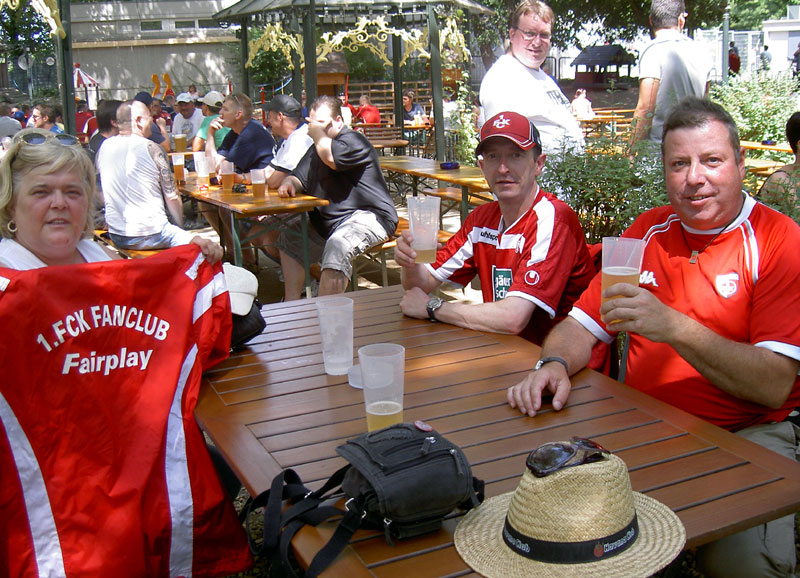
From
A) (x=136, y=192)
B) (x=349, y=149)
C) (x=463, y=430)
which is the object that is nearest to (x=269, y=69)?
(x=136, y=192)

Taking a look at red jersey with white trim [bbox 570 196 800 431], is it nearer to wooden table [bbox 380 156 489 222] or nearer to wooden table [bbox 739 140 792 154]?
wooden table [bbox 380 156 489 222]

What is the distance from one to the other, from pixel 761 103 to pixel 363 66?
67.6 ft

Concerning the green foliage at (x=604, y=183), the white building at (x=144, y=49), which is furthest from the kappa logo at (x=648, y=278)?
the white building at (x=144, y=49)

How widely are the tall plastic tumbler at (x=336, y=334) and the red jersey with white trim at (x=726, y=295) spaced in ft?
2.87

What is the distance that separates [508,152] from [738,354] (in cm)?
117

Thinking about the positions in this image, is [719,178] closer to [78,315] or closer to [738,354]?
[738,354]

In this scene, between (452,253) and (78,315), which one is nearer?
(78,315)

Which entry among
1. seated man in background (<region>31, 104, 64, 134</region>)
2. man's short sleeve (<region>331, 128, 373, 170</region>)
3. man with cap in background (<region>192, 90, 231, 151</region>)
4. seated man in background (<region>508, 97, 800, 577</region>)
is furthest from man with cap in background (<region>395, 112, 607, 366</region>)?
seated man in background (<region>31, 104, 64, 134</region>)

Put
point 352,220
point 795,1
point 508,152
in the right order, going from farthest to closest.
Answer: point 795,1 → point 352,220 → point 508,152

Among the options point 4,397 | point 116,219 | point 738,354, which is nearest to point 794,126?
point 738,354

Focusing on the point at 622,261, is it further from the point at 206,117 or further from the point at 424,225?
the point at 206,117

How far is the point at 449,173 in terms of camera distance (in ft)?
23.9

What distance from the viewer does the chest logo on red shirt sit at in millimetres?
2092

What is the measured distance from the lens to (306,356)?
249 cm
